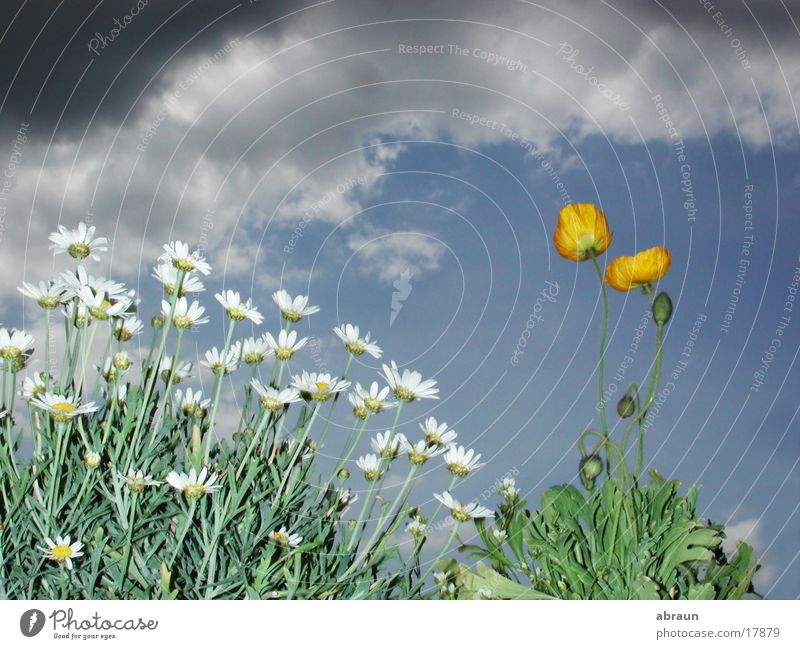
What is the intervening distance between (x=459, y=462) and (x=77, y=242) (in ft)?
1.54

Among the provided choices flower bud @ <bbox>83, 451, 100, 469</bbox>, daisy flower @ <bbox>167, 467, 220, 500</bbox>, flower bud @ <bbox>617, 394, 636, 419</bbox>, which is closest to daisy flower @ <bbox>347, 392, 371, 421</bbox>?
daisy flower @ <bbox>167, 467, 220, 500</bbox>


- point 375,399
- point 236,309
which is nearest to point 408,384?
point 375,399

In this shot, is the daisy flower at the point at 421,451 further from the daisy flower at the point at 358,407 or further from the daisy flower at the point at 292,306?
the daisy flower at the point at 292,306

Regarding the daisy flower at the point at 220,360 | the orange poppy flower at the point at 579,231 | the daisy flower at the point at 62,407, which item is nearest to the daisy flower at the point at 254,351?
the daisy flower at the point at 220,360

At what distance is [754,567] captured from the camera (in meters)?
1.08

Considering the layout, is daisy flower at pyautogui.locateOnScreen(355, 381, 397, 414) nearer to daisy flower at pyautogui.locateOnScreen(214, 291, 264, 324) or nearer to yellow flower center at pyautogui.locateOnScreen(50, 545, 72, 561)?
daisy flower at pyautogui.locateOnScreen(214, 291, 264, 324)

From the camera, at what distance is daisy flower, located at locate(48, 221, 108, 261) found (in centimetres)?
82

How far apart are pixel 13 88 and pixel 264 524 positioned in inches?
22.3

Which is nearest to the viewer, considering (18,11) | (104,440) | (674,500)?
(104,440)

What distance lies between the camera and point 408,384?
0.84m

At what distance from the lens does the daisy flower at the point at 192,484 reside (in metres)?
0.78

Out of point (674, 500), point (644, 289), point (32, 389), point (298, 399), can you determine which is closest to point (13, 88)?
point (32, 389)

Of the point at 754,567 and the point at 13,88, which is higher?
the point at 13,88
